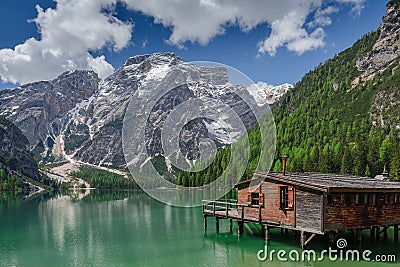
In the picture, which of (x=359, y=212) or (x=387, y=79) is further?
(x=387, y=79)

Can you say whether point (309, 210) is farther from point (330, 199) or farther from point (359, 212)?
point (359, 212)

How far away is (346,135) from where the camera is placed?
14850 cm

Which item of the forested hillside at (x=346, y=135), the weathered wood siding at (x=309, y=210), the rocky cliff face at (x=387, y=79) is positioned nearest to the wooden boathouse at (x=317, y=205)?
the weathered wood siding at (x=309, y=210)

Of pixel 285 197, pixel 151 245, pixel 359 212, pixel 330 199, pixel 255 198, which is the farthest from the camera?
pixel 151 245

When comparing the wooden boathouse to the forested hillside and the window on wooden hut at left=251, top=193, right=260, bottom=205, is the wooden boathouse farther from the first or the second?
the forested hillside

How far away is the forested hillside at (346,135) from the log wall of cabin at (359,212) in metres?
53.3

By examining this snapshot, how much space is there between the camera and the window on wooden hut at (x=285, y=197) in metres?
32.7

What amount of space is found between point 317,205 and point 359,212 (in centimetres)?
441

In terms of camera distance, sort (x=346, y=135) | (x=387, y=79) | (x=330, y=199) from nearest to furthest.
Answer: (x=330, y=199)
(x=346, y=135)
(x=387, y=79)

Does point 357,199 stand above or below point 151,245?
above

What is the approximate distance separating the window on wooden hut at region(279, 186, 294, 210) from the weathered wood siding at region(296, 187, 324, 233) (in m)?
0.82

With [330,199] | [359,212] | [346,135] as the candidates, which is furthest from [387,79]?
[330,199]

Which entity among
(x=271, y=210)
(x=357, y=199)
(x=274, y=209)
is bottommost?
(x=271, y=210)

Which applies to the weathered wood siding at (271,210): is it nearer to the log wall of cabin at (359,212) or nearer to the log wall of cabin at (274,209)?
the log wall of cabin at (274,209)
